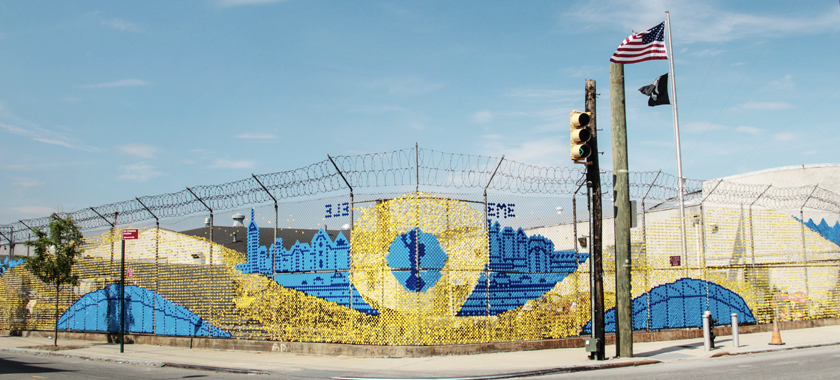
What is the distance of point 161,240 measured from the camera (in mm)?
18578

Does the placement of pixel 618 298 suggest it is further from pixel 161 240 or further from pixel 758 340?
pixel 161 240

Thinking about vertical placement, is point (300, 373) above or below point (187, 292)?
below

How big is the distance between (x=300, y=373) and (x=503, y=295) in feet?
17.3

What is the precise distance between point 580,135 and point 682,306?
26.0ft

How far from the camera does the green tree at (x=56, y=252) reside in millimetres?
19328

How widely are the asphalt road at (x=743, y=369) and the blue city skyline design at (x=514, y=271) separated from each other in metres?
3.29

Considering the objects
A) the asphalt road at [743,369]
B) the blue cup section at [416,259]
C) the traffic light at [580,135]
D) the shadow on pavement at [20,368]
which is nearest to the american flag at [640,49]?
the traffic light at [580,135]

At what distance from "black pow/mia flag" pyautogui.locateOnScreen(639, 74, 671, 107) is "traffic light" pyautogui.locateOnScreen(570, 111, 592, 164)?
1020 centimetres

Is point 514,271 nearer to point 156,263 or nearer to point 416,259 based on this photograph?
point 416,259

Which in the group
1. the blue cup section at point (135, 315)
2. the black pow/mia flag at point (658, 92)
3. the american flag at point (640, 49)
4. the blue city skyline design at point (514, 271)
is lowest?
the blue cup section at point (135, 315)

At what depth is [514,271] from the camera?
1504 centimetres

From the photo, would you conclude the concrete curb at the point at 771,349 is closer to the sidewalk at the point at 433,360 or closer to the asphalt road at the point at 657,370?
the sidewalk at the point at 433,360

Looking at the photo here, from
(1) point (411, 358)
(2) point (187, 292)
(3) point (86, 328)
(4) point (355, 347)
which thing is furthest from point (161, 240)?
(1) point (411, 358)

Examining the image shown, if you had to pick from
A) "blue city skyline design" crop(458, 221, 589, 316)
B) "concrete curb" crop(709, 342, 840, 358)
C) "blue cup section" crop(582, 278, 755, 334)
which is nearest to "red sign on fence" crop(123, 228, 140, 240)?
"blue city skyline design" crop(458, 221, 589, 316)
